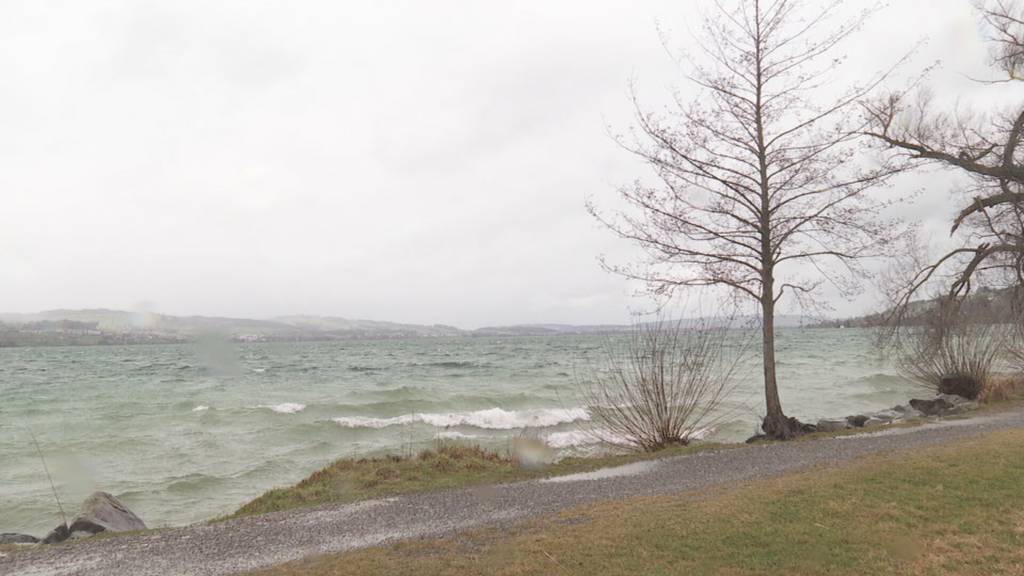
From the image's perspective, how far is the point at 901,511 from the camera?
6.88m

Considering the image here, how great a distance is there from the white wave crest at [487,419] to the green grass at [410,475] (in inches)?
347

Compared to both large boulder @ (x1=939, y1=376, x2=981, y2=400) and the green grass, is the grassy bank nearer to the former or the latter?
the green grass

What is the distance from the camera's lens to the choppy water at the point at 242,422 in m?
14.1

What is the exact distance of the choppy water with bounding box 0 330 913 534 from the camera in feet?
46.1

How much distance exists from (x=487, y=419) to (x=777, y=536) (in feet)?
60.9

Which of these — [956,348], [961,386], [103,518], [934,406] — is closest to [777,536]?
[103,518]

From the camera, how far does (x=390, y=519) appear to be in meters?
8.77

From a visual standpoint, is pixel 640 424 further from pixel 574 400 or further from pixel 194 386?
pixel 194 386

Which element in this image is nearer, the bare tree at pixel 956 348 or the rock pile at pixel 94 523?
the rock pile at pixel 94 523

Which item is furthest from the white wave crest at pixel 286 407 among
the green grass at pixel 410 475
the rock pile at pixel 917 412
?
the rock pile at pixel 917 412

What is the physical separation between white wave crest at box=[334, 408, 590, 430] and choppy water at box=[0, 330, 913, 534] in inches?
3.1

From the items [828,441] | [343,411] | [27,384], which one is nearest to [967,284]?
[828,441]

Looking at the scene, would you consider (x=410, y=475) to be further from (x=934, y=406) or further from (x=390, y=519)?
(x=934, y=406)

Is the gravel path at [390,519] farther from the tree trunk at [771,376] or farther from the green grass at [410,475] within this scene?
the tree trunk at [771,376]
